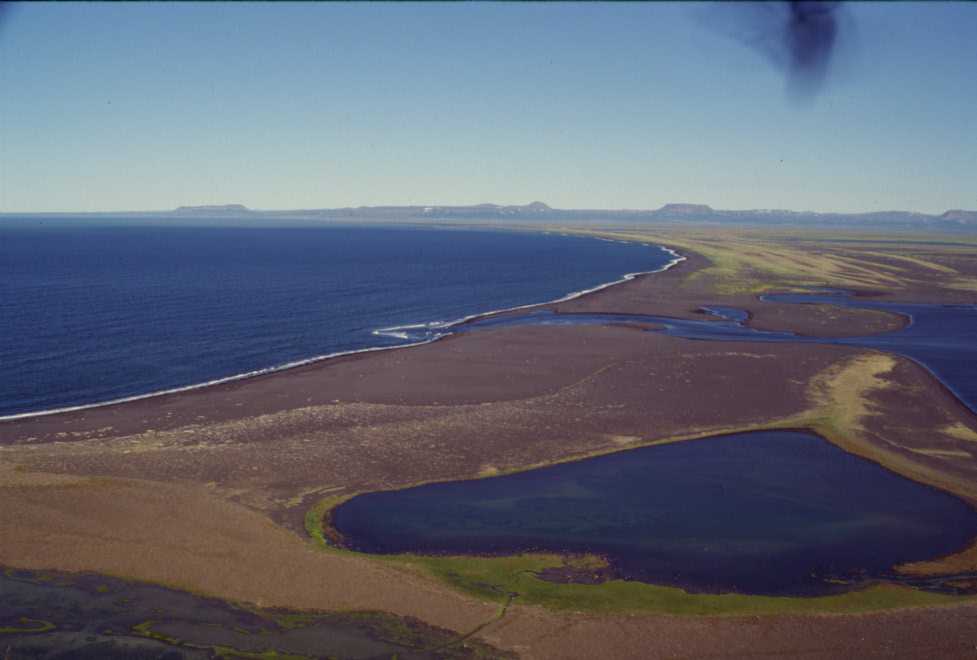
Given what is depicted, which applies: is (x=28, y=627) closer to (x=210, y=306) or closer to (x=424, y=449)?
(x=424, y=449)

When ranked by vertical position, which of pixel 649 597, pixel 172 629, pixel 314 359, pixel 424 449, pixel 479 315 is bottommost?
pixel 649 597

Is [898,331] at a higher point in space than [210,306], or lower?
lower

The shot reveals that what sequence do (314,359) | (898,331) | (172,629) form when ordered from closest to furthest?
1. (172,629)
2. (314,359)
3. (898,331)

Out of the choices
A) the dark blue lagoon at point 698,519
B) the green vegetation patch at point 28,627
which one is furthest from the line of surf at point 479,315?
the green vegetation patch at point 28,627

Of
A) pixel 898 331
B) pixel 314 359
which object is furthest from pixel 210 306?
pixel 898 331

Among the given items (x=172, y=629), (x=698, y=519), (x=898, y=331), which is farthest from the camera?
(x=898, y=331)

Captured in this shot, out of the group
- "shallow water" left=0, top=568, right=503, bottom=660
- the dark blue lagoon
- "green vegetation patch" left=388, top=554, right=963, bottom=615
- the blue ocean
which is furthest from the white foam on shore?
"green vegetation patch" left=388, top=554, right=963, bottom=615

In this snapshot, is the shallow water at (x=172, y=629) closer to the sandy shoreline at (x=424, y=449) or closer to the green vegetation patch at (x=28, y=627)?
the green vegetation patch at (x=28, y=627)
